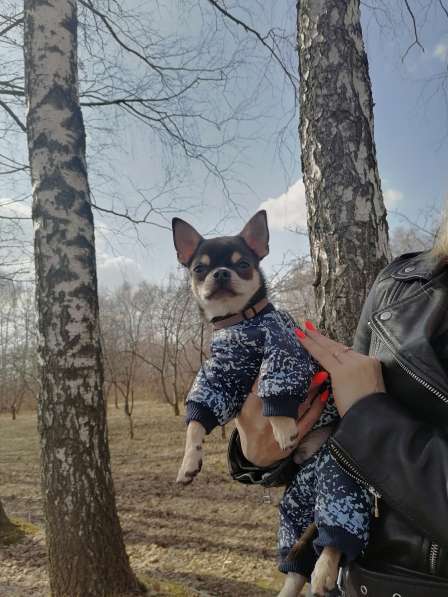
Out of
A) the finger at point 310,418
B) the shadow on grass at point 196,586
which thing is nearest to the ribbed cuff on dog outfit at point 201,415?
the finger at point 310,418

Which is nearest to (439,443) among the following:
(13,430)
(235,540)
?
(235,540)

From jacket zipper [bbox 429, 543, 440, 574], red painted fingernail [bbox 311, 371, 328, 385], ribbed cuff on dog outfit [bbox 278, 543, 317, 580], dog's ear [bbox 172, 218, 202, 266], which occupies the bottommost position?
ribbed cuff on dog outfit [bbox 278, 543, 317, 580]

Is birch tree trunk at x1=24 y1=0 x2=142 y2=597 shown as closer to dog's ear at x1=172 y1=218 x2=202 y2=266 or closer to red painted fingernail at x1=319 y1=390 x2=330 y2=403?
dog's ear at x1=172 y1=218 x2=202 y2=266

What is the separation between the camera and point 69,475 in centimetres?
340

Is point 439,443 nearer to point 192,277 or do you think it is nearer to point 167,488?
point 192,277

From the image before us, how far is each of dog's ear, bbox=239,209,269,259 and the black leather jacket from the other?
0.69m

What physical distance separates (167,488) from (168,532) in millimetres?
2222

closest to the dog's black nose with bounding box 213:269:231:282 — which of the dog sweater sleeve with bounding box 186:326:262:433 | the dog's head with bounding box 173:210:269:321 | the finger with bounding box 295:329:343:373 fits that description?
the dog's head with bounding box 173:210:269:321

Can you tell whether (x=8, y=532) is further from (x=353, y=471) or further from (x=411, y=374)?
(x=411, y=374)

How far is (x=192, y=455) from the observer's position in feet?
4.34

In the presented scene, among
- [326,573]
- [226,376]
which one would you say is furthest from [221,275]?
[326,573]

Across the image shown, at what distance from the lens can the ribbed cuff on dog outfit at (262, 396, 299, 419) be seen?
1.35 meters

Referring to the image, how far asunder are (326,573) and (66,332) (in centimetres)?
277

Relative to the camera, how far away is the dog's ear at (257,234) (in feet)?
5.92
